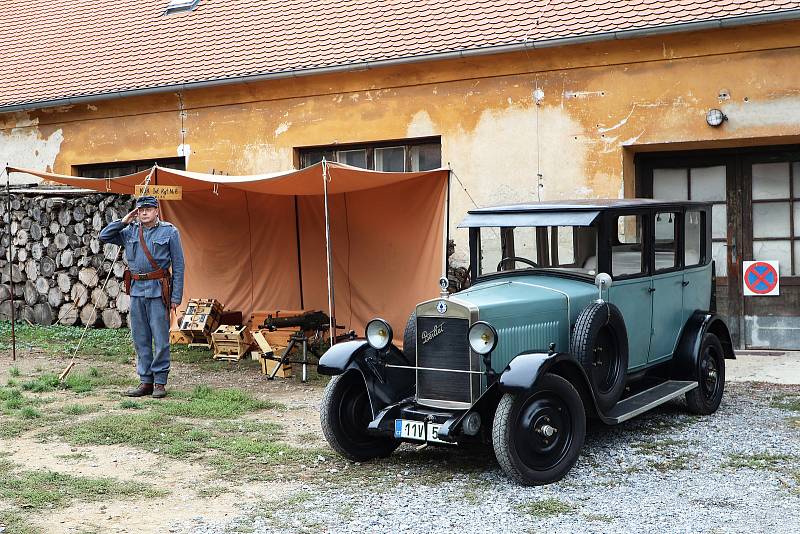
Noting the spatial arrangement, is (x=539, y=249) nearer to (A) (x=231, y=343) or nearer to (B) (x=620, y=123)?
(B) (x=620, y=123)

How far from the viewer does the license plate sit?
211 inches

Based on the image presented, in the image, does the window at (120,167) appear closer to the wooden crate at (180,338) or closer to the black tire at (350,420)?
the wooden crate at (180,338)

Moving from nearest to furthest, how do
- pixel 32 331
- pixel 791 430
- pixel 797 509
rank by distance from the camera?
pixel 797 509 < pixel 791 430 < pixel 32 331

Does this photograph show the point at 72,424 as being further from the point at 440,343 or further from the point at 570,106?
the point at 570,106

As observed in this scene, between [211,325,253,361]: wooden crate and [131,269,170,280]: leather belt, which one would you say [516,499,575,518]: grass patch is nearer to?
[131,269,170,280]: leather belt

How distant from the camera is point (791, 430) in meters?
6.48

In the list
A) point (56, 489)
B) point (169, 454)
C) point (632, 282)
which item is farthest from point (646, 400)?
point (56, 489)

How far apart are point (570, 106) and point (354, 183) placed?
8.45 feet

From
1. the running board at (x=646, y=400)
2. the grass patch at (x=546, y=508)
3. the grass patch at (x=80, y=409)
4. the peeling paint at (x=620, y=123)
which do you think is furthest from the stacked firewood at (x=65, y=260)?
the grass patch at (x=546, y=508)

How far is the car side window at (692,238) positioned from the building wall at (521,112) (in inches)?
94.5

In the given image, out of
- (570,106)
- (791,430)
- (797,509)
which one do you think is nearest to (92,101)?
(570,106)

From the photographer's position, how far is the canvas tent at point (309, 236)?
9273 millimetres

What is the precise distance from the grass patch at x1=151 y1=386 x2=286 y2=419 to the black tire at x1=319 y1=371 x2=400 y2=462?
167cm

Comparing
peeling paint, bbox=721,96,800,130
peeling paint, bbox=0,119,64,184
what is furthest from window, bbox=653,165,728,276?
peeling paint, bbox=0,119,64,184
